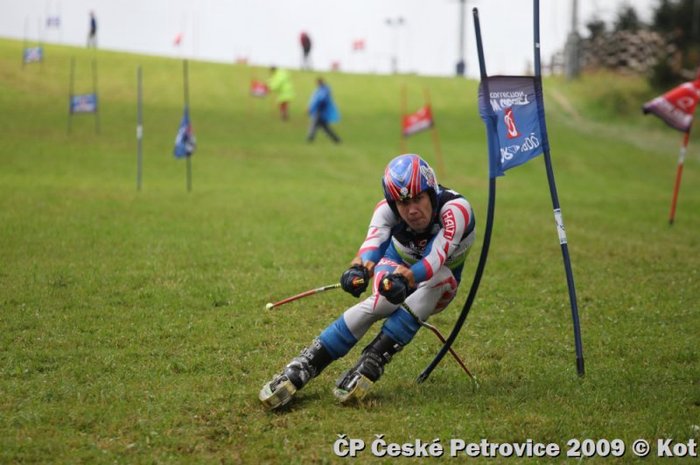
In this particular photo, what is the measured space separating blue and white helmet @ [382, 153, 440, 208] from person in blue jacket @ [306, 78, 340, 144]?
32733 mm

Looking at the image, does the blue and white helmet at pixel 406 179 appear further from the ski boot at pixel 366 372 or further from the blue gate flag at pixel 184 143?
the blue gate flag at pixel 184 143

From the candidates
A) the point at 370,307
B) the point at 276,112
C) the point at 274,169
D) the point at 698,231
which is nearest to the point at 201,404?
the point at 370,307

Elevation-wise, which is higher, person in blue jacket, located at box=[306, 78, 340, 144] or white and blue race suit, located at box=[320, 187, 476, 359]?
person in blue jacket, located at box=[306, 78, 340, 144]

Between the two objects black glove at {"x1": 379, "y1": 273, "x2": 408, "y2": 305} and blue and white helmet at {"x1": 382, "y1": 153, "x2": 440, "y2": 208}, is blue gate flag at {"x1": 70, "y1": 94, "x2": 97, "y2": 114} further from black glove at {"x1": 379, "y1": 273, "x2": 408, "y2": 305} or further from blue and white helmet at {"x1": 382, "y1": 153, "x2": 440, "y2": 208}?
black glove at {"x1": 379, "y1": 273, "x2": 408, "y2": 305}

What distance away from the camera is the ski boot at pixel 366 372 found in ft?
25.8

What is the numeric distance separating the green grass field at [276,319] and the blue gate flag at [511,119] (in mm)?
2215

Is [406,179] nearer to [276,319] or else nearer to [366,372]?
[366,372]

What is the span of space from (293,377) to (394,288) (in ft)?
3.88

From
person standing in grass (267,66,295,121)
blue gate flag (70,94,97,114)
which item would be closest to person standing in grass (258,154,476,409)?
blue gate flag (70,94,97,114)

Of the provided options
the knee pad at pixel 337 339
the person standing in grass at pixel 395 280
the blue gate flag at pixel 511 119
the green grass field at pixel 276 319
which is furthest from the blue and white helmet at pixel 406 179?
the green grass field at pixel 276 319

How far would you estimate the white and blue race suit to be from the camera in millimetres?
8102

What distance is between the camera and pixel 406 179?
7.96 metres

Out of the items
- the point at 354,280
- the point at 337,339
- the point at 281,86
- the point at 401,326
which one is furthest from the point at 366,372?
the point at 281,86

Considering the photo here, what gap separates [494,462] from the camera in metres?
6.71
